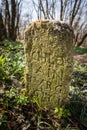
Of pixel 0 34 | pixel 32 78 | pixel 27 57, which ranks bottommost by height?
pixel 0 34

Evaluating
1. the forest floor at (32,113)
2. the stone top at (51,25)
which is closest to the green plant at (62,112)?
the forest floor at (32,113)

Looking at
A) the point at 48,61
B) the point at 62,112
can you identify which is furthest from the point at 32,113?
the point at 48,61

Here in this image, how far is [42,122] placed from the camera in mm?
3162

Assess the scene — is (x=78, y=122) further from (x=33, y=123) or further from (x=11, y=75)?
(x=11, y=75)

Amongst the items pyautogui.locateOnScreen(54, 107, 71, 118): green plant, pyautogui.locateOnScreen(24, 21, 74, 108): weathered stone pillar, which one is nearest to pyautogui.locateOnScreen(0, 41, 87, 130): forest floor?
pyautogui.locateOnScreen(54, 107, 71, 118): green plant

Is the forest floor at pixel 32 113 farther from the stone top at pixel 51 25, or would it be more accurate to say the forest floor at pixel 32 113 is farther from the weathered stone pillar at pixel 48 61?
the stone top at pixel 51 25

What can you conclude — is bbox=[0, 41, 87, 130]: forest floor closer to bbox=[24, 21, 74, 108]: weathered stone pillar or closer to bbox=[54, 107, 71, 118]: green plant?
bbox=[54, 107, 71, 118]: green plant

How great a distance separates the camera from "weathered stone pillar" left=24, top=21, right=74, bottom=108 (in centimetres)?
322

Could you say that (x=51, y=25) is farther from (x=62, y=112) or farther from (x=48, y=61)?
(x=62, y=112)

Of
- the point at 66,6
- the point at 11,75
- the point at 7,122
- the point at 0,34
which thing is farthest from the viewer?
the point at 66,6

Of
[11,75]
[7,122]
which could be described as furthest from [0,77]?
[7,122]

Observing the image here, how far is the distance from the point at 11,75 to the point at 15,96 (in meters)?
0.81

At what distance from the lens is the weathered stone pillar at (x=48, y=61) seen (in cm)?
322

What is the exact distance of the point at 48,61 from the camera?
338cm
